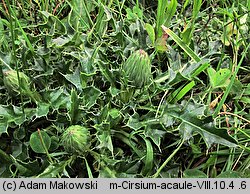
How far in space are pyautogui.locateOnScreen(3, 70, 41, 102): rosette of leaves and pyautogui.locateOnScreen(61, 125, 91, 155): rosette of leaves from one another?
0.64 feet

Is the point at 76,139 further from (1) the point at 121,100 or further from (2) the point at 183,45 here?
(2) the point at 183,45

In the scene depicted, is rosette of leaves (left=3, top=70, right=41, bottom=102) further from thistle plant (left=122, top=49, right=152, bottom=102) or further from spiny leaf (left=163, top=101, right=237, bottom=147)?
spiny leaf (left=163, top=101, right=237, bottom=147)

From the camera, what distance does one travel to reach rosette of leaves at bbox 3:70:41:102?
5.18 feet

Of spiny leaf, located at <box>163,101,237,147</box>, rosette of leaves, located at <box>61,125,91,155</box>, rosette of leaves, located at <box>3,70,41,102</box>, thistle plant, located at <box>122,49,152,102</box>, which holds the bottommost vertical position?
rosette of leaves, located at <box>61,125,91,155</box>

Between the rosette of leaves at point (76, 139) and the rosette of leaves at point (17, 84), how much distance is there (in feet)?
0.64

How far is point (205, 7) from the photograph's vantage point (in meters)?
2.12

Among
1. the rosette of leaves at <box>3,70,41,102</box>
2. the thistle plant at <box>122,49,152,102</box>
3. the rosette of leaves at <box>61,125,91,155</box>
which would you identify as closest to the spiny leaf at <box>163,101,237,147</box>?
the thistle plant at <box>122,49,152,102</box>

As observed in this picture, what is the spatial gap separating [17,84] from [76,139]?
27 centimetres

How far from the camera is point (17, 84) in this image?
1.59 m

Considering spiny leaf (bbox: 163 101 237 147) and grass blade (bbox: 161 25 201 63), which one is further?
grass blade (bbox: 161 25 201 63)

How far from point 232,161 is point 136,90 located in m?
0.38

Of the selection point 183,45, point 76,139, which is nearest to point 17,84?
point 76,139

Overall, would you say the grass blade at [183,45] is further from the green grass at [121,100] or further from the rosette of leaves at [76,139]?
the rosette of leaves at [76,139]

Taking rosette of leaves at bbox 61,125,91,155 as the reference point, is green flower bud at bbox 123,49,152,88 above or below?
above
